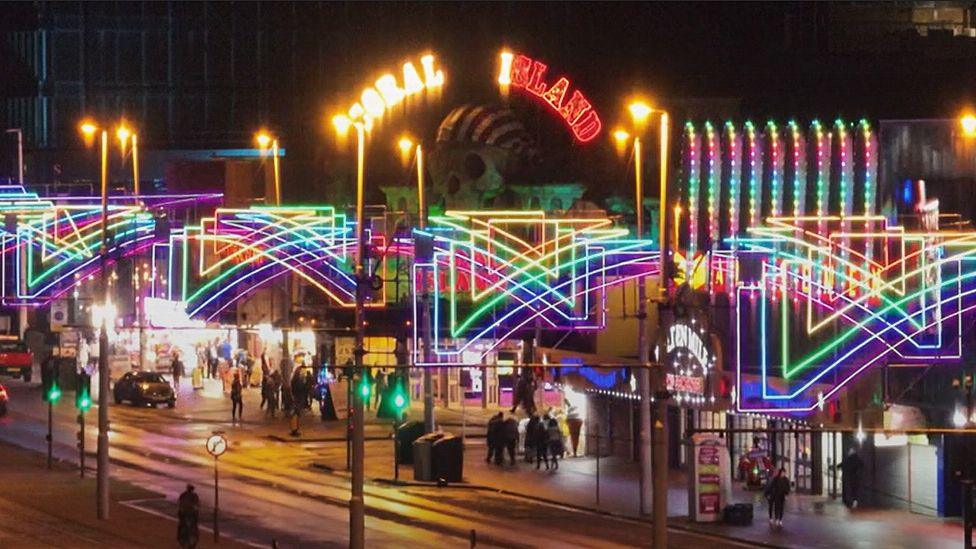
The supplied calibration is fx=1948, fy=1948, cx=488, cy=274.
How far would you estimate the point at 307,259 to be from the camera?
55.7 m

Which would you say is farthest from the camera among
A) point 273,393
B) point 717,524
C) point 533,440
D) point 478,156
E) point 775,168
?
point 478,156

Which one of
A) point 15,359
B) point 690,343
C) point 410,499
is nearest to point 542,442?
point 410,499

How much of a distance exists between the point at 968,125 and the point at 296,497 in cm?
2119

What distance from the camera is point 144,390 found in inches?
3145

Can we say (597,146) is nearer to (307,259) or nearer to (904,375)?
(307,259)

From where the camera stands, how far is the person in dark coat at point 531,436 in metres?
61.6

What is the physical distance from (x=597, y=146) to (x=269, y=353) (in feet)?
91.8

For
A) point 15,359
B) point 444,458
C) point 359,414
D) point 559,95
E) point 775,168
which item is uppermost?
point 559,95

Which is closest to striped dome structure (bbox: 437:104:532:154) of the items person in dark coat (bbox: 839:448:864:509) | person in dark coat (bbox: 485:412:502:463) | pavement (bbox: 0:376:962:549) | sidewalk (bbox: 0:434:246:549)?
pavement (bbox: 0:376:962:549)

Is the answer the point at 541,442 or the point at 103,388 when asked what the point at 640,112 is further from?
the point at 541,442

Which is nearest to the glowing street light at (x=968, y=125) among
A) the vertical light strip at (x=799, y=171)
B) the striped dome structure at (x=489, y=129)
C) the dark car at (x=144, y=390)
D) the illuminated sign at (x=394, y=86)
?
the vertical light strip at (x=799, y=171)

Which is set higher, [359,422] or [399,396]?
[359,422]

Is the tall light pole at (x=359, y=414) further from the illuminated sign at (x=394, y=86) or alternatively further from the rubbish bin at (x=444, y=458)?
the illuminated sign at (x=394, y=86)

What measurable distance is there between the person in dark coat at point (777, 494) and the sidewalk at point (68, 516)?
42.3ft
